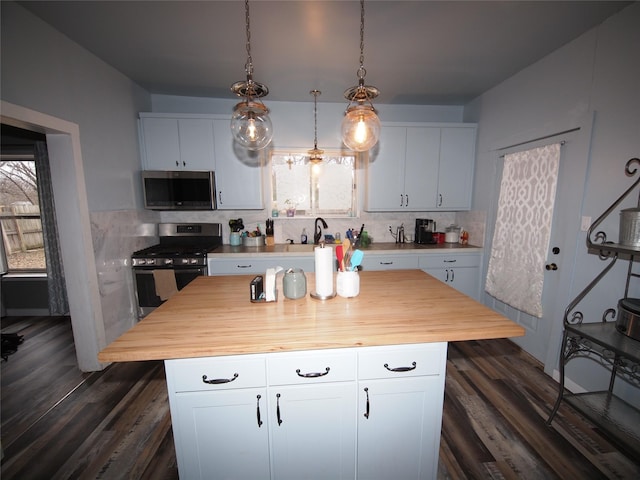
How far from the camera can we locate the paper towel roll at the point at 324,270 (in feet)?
4.54

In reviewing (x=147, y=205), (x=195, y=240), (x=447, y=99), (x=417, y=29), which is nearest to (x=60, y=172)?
(x=147, y=205)

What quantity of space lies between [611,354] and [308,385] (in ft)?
6.56

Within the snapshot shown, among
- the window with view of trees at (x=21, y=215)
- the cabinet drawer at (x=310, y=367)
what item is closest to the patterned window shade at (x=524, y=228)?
the cabinet drawer at (x=310, y=367)

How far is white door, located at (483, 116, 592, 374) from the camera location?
81.4 inches

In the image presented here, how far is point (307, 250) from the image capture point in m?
3.17

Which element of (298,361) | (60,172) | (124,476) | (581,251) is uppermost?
(60,172)

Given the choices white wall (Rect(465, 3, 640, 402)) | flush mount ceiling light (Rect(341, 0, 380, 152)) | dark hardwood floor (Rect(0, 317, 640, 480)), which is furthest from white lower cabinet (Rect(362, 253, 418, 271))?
flush mount ceiling light (Rect(341, 0, 380, 152))

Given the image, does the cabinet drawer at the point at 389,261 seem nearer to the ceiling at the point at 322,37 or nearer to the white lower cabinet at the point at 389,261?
the white lower cabinet at the point at 389,261

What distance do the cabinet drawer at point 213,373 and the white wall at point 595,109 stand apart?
2478 mm

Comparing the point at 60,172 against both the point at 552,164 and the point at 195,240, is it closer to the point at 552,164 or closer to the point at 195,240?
the point at 195,240

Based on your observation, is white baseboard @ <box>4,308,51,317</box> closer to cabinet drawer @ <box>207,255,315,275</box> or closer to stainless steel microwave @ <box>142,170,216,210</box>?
stainless steel microwave @ <box>142,170,216,210</box>

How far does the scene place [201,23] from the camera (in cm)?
191

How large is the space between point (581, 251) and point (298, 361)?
2395 millimetres

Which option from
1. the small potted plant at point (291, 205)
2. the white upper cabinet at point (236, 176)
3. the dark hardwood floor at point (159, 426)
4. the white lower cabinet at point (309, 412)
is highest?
the white upper cabinet at point (236, 176)
